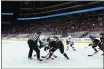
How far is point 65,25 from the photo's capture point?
1866 centimetres

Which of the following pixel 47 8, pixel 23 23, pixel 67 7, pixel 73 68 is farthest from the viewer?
pixel 23 23

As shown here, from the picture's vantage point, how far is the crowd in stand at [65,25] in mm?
15166

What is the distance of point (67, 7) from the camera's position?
2050 cm

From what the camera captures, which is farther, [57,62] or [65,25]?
[65,25]

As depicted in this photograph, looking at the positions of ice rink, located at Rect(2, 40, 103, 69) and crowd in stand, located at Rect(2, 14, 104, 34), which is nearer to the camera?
ice rink, located at Rect(2, 40, 103, 69)

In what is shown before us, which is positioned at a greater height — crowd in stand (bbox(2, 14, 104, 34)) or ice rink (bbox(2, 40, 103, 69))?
crowd in stand (bbox(2, 14, 104, 34))

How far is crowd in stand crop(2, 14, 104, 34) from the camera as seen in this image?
597 inches

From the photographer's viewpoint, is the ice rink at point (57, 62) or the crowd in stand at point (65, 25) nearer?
the ice rink at point (57, 62)

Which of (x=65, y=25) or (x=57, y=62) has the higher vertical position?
(x=65, y=25)

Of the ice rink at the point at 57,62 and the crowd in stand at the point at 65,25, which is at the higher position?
the crowd in stand at the point at 65,25

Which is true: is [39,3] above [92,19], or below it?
above

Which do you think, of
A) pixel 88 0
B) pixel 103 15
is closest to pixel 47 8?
pixel 88 0

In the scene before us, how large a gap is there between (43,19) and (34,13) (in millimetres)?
1552

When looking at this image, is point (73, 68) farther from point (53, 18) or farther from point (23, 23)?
point (23, 23)
